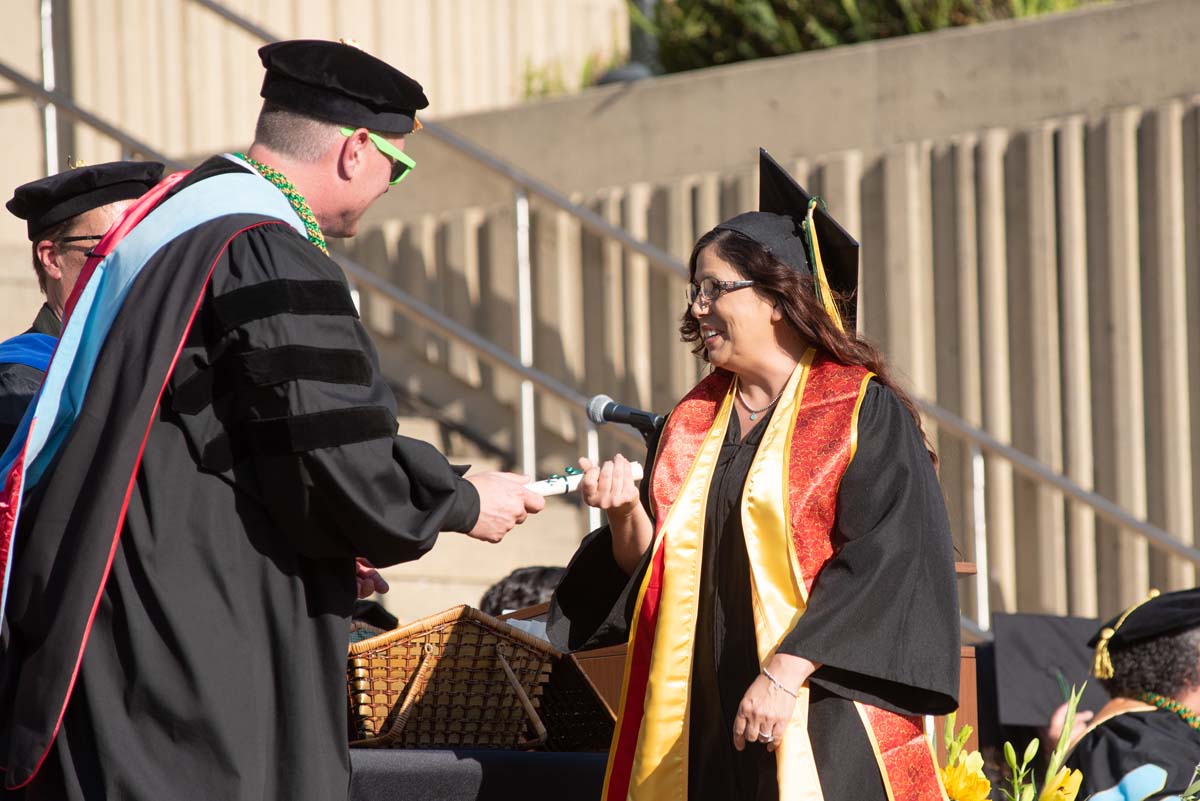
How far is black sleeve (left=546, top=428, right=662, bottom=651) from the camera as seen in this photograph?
138 inches

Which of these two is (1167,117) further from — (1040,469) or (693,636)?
(693,636)

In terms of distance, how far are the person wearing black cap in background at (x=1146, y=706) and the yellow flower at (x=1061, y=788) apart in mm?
658

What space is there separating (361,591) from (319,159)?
0.94 m

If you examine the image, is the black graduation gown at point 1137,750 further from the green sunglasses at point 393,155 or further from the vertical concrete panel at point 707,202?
the vertical concrete panel at point 707,202

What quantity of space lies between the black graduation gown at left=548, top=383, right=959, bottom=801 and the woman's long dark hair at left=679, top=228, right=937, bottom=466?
0.25 feet

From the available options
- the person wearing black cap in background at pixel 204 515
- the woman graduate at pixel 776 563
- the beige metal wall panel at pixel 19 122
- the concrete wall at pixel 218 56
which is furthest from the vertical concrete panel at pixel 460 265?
the person wearing black cap in background at pixel 204 515

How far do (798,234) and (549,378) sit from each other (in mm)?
3321

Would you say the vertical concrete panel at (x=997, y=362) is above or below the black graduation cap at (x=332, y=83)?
below

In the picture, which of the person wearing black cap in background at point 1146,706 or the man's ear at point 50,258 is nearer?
the man's ear at point 50,258

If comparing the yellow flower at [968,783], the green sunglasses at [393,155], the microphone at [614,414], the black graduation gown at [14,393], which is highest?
the green sunglasses at [393,155]

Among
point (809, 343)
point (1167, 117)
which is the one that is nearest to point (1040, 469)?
point (1167, 117)

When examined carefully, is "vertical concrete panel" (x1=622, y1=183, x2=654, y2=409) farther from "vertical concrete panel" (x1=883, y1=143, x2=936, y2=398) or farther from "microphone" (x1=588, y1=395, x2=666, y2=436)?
"microphone" (x1=588, y1=395, x2=666, y2=436)

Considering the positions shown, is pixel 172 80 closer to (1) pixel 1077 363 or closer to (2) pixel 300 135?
(1) pixel 1077 363

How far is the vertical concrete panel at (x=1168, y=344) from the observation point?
670cm
